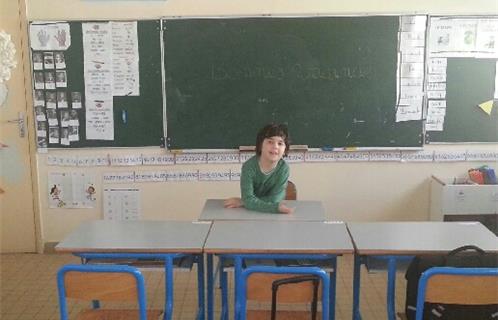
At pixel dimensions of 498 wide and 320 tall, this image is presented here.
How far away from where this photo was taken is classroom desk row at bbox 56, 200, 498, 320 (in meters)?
2.45

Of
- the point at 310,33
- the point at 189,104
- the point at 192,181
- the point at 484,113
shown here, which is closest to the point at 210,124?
the point at 189,104

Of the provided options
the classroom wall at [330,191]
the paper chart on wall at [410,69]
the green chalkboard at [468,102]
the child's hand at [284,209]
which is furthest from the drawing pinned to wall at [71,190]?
the green chalkboard at [468,102]

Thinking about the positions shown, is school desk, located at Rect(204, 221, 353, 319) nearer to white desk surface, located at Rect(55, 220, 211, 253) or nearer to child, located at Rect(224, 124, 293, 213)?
white desk surface, located at Rect(55, 220, 211, 253)

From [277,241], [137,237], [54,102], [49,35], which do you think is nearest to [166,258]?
[137,237]

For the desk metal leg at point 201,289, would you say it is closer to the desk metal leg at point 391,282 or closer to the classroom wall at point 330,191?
the desk metal leg at point 391,282

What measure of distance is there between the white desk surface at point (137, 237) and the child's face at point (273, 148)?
2.03 ft

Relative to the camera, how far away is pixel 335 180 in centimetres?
438

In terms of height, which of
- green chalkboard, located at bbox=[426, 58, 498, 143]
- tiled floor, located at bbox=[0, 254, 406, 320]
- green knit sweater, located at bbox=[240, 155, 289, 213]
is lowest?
tiled floor, located at bbox=[0, 254, 406, 320]

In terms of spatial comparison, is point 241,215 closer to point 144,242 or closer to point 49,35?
point 144,242

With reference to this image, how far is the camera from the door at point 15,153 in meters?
4.17

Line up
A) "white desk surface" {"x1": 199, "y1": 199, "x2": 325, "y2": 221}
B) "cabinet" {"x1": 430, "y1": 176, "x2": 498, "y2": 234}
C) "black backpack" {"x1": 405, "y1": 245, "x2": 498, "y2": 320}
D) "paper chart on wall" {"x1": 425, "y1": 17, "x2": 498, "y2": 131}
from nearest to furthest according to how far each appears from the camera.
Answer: "black backpack" {"x1": 405, "y1": 245, "x2": 498, "y2": 320} → "white desk surface" {"x1": 199, "y1": 199, "x2": 325, "y2": 221} → "cabinet" {"x1": 430, "y1": 176, "x2": 498, "y2": 234} → "paper chart on wall" {"x1": 425, "y1": 17, "x2": 498, "y2": 131}

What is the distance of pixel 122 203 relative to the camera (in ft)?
Result: 14.5

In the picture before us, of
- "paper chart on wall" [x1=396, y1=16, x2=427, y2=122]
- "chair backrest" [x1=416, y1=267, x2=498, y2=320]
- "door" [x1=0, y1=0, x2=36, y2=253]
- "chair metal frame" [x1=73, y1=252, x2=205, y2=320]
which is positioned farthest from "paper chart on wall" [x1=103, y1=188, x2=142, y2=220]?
"chair backrest" [x1=416, y1=267, x2=498, y2=320]

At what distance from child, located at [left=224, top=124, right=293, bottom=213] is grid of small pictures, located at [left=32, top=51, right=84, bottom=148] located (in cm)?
175
